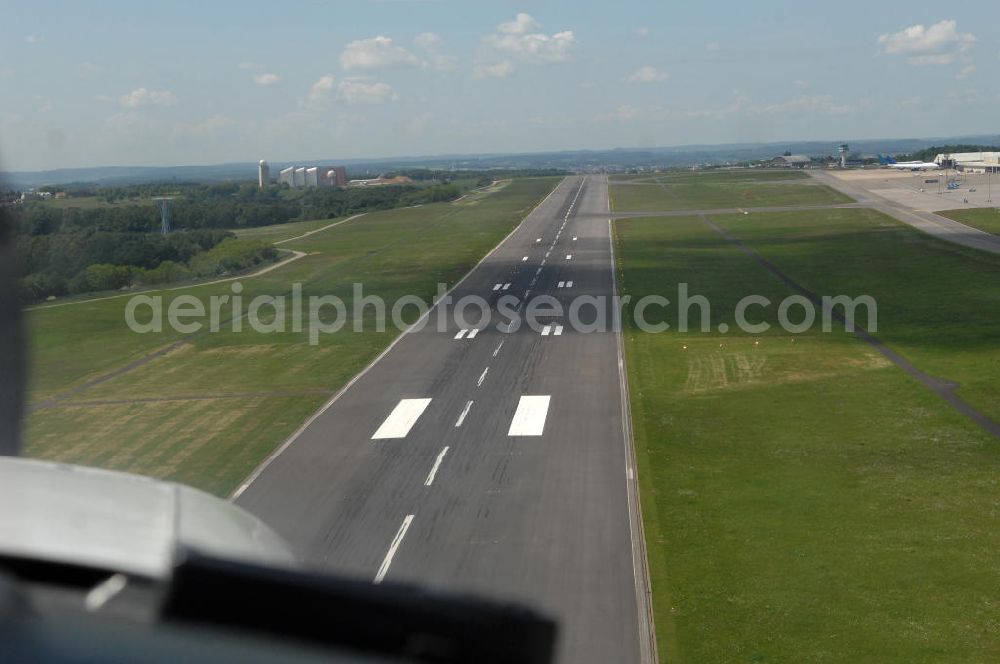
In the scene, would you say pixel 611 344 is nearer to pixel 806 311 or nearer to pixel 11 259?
pixel 806 311

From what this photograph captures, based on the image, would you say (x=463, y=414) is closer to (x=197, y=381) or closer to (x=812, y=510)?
(x=812, y=510)

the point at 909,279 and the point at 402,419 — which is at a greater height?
the point at 909,279

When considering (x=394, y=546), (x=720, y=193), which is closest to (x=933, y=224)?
(x=720, y=193)

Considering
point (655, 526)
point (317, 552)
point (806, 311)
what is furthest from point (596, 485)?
point (806, 311)

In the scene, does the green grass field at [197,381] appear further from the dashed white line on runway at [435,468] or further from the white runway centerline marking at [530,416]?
the white runway centerline marking at [530,416]

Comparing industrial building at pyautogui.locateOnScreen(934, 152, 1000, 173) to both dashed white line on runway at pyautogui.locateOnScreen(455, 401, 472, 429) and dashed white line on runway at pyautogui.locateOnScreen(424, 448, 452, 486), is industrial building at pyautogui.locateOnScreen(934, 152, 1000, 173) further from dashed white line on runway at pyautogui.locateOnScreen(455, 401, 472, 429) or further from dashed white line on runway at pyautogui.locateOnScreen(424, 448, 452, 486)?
dashed white line on runway at pyautogui.locateOnScreen(424, 448, 452, 486)

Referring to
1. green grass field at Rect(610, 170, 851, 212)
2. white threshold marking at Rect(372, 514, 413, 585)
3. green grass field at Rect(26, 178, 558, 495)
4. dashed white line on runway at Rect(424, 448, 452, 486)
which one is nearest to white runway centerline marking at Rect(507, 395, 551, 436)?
dashed white line on runway at Rect(424, 448, 452, 486)

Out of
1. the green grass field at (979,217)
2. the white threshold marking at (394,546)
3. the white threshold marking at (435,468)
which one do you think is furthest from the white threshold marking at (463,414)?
the green grass field at (979,217)

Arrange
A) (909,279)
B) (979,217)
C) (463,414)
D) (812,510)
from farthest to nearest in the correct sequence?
(979,217) → (909,279) → (463,414) → (812,510)
